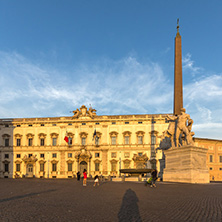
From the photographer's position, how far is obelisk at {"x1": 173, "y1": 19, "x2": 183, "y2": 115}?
2544 centimetres

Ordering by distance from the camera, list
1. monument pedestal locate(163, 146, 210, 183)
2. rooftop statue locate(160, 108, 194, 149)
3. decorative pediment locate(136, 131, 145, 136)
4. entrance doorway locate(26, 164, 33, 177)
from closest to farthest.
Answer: monument pedestal locate(163, 146, 210, 183)
rooftop statue locate(160, 108, 194, 149)
decorative pediment locate(136, 131, 145, 136)
entrance doorway locate(26, 164, 33, 177)

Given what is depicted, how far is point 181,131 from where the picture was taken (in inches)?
892

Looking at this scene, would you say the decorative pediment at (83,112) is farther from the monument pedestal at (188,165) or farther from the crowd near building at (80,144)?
the monument pedestal at (188,165)

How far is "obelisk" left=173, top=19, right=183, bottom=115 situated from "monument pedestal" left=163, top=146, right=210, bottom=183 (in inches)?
180

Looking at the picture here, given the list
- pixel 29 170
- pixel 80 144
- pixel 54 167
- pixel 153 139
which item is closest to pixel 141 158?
pixel 153 139

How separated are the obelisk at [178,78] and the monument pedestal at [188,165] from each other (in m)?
4.56

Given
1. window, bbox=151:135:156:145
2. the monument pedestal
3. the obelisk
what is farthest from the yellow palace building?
the monument pedestal

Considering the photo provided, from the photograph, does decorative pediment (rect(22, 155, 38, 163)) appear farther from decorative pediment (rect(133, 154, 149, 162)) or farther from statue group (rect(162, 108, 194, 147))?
statue group (rect(162, 108, 194, 147))

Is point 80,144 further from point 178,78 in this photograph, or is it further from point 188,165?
point 188,165

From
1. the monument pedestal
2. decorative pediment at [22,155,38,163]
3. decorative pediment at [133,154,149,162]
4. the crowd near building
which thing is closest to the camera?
the monument pedestal

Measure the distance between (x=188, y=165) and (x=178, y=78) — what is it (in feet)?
29.8

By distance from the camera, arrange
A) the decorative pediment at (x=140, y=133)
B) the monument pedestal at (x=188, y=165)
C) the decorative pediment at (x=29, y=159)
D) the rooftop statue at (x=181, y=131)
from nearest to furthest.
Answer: the monument pedestal at (x=188, y=165), the rooftop statue at (x=181, y=131), the decorative pediment at (x=140, y=133), the decorative pediment at (x=29, y=159)

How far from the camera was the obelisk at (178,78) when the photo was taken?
25.4 metres

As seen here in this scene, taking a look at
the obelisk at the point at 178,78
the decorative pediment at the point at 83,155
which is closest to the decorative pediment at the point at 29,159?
the decorative pediment at the point at 83,155
